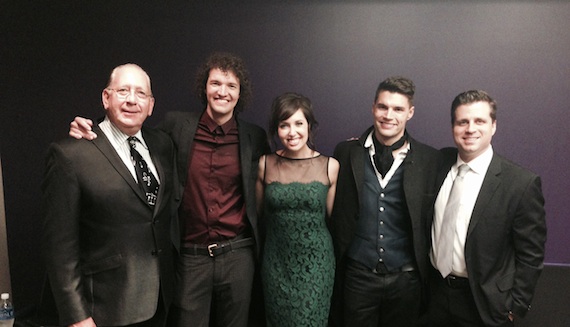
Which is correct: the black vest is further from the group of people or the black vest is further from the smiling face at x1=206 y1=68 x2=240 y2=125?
the smiling face at x1=206 y1=68 x2=240 y2=125

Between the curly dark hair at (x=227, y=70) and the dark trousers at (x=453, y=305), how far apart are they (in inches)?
57.7

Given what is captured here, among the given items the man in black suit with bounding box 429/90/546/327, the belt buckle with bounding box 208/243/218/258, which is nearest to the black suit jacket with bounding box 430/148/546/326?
the man in black suit with bounding box 429/90/546/327

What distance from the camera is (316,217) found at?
2.42 metres

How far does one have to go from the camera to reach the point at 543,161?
9.72ft

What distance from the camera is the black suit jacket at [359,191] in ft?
7.79

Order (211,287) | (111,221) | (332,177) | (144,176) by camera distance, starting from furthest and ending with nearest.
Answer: (332,177), (211,287), (144,176), (111,221)

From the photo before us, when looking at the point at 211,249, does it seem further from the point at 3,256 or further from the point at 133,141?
the point at 3,256

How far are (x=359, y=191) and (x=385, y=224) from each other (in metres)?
0.22

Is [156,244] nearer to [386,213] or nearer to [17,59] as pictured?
[386,213]

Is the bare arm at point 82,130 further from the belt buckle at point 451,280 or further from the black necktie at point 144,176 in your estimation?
the belt buckle at point 451,280

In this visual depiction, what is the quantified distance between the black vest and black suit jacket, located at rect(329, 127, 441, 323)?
0.04 m

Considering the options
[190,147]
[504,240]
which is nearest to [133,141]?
[190,147]

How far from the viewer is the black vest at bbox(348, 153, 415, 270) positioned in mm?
2379

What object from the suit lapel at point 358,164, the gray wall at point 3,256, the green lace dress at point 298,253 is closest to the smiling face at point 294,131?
the green lace dress at point 298,253
